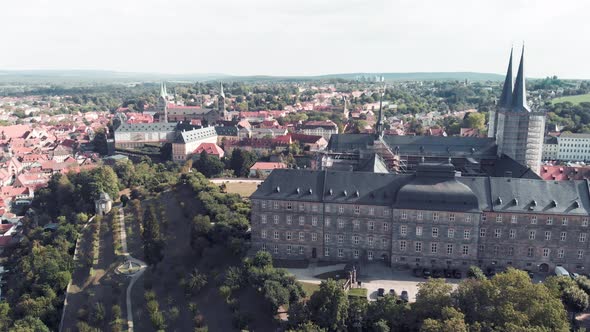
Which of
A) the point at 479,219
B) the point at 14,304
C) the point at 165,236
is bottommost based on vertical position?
the point at 14,304

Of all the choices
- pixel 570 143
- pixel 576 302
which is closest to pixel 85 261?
pixel 576 302

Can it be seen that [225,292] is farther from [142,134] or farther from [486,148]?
[142,134]

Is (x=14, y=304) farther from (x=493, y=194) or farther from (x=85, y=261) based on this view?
(x=493, y=194)

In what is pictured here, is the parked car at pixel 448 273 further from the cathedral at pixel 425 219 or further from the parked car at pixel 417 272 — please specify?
the parked car at pixel 417 272

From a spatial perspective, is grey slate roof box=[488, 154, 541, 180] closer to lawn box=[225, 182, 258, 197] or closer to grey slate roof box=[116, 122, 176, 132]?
lawn box=[225, 182, 258, 197]

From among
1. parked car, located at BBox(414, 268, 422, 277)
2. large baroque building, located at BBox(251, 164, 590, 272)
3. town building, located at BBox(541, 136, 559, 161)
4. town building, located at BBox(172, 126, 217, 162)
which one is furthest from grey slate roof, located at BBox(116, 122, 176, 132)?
parked car, located at BBox(414, 268, 422, 277)

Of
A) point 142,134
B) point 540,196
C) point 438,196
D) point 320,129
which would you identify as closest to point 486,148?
point 540,196
